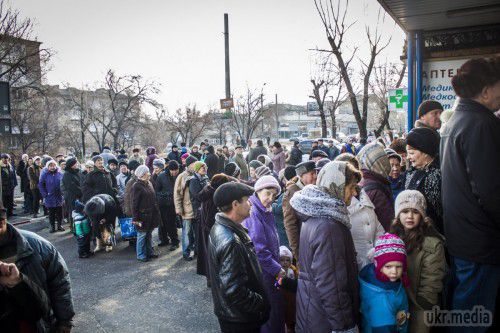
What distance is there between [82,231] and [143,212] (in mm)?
1522

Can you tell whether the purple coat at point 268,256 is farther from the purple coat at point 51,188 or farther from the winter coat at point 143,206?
the purple coat at point 51,188

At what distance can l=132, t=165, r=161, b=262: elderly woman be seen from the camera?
285 inches

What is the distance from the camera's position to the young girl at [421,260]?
2.80 metres

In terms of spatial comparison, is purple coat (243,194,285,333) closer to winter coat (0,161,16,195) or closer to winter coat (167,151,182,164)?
winter coat (167,151,182,164)

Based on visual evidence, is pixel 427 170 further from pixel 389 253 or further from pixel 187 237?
pixel 187 237

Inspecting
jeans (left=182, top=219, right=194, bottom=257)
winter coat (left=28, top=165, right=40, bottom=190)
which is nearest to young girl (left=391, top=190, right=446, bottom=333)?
jeans (left=182, top=219, right=194, bottom=257)

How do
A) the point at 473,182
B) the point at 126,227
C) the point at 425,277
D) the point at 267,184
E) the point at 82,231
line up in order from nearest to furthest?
the point at 473,182 < the point at 425,277 < the point at 267,184 < the point at 82,231 < the point at 126,227

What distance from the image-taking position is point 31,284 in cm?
238

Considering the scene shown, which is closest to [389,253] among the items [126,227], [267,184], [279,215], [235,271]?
[235,271]

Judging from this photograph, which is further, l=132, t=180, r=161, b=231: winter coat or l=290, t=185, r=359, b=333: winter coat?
l=132, t=180, r=161, b=231: winter coat

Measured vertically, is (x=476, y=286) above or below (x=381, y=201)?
below

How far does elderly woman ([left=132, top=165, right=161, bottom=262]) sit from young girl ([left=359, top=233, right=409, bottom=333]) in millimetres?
5405

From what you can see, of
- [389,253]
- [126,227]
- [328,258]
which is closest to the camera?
[328,258]

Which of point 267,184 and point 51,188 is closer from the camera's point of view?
point 267,184
